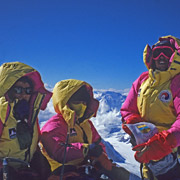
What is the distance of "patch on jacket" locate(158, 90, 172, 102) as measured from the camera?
15.2ft

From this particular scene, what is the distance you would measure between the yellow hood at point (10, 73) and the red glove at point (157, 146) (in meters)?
2.60

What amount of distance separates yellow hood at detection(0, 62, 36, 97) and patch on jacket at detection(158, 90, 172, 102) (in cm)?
263

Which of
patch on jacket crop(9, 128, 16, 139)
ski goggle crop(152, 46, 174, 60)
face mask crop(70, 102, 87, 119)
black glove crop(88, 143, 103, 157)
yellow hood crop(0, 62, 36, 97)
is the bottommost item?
black glove crop(88, 143, 103, 157)

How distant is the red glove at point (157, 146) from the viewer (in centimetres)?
407

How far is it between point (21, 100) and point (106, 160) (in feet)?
7.34

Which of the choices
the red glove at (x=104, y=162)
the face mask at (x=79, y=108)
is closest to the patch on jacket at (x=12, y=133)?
the face mask at (x=79, y=108)

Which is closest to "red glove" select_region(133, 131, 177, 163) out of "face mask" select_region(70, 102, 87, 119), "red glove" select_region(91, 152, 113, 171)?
"red glove" select_region(91, 152, 113, 171)

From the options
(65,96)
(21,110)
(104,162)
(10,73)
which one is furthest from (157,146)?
(10,73)

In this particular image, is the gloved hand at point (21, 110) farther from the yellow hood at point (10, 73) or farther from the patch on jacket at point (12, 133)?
the yellow hood at point (10, 73)

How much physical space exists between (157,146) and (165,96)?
3.45ft

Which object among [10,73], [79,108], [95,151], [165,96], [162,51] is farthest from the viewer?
[79,108]

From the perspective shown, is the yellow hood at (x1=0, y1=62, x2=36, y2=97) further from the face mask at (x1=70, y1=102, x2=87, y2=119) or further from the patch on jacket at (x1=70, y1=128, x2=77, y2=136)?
the patch on jacket at (x1=70, y1=128, x2=77, y2=136)

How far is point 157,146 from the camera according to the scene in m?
4.12

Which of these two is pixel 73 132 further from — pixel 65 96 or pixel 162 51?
pixel 162 51
